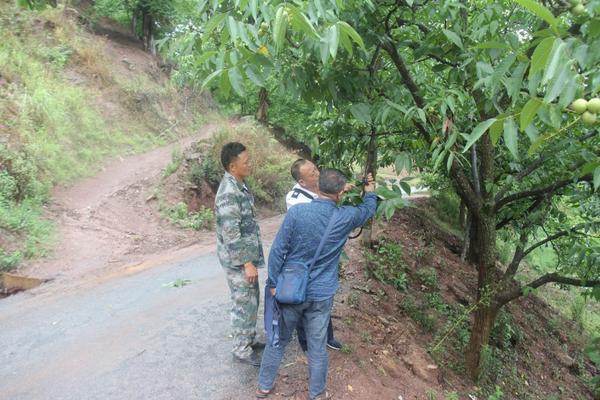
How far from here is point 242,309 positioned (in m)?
3.70

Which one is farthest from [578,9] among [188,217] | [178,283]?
[188,217]

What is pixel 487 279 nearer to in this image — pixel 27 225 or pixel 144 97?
pixel 27 225

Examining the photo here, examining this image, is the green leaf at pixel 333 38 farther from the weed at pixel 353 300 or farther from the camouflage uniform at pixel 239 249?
the weed at pixel 353 300

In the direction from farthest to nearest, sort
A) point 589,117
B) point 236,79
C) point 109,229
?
point 109,229, point 236,79, point 589,117

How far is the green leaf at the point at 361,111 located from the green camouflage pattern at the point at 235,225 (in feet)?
3.90

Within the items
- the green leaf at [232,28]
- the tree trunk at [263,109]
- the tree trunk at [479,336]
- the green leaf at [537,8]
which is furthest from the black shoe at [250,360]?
the tree trunk at [263,109]

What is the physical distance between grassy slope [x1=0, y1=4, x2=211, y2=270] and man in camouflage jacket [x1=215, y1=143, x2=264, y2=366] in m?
4.77

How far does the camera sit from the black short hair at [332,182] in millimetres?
3129

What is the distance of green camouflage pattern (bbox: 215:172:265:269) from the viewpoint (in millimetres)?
3490

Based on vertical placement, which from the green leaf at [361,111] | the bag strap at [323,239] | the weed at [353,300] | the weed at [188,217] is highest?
the green leaf at [361,111]

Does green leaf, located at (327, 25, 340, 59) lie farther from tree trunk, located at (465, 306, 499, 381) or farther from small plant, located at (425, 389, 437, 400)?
tree trunk, located at (465, 306, 499, 381)

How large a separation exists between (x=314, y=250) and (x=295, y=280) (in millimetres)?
245

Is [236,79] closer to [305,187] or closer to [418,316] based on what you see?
[305,187]

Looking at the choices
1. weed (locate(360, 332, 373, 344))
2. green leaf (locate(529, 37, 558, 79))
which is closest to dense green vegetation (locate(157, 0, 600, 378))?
green leaf (locate(529, 37, 558, 79))
